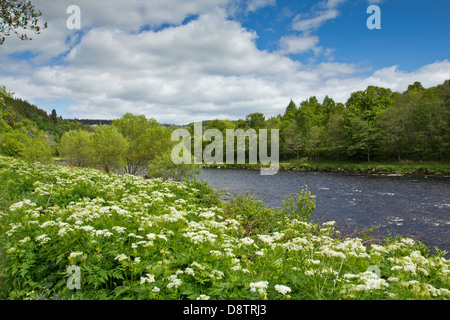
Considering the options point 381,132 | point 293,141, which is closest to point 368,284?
point 381,132

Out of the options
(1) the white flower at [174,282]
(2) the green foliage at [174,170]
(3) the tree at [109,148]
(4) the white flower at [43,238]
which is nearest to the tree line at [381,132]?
(2) the green foliage at [174,170]

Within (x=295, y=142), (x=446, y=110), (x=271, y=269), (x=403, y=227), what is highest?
(x=446, y=110)

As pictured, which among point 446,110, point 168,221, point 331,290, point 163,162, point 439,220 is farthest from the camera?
point 446,110

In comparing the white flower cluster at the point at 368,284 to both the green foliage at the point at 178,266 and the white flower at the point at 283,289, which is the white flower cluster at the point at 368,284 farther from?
the white flower at the point at 283,289

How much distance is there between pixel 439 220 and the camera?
1634 centimetres

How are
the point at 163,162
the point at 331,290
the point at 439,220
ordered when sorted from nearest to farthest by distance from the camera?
the point at 331,290, the point at 439,220, the point at 163,162

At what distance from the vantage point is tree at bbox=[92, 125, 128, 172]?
29062mm

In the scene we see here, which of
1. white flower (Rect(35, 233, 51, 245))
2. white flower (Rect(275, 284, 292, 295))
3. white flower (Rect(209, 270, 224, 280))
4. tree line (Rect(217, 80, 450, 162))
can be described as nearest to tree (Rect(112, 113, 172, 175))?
white flower (Rect(35, 233, 51, 245))

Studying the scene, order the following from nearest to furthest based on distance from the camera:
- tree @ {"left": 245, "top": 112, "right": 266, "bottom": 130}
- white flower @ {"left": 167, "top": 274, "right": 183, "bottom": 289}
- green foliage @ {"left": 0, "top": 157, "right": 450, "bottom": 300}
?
white flower @ {"left": 167, "top": 274, "right": 183, "bottom": 289}
green foliage @ {"left": 0, "top": 157, "right": 450, "bottom": 300}
tree @ {"left": 245, "top": 112, "right": 266, "bottom": 130}

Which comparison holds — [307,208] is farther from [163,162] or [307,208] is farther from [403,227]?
[163,162]

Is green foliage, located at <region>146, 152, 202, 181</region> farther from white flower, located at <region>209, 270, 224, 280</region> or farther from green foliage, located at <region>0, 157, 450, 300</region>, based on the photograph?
white flower, located at <region>209, 270, 224, 280</region>

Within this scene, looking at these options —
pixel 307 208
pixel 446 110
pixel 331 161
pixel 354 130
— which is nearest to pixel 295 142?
pixel 331 161

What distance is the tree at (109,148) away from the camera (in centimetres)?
2906
